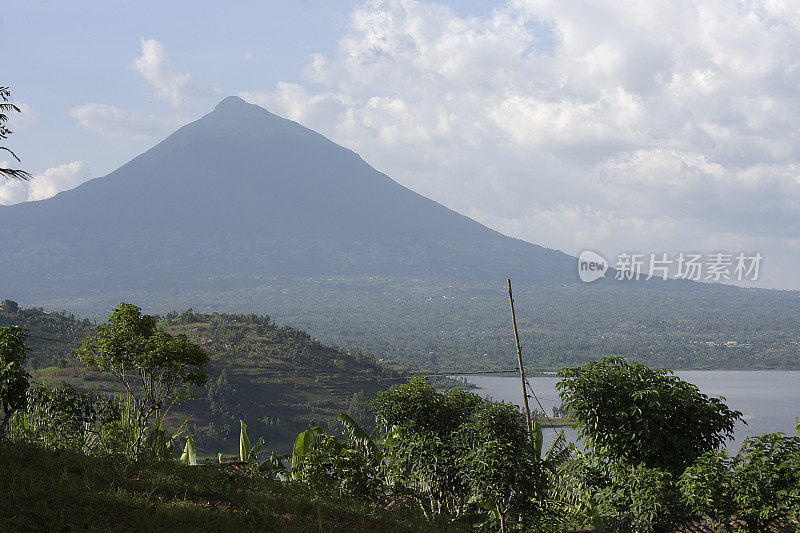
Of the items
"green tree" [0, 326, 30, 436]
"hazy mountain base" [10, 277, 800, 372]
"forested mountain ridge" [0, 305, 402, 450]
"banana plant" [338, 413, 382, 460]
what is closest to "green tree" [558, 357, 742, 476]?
"banana plant" [338, 413, 382, 460]

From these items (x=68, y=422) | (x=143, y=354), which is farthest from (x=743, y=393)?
(x=68, y=422)

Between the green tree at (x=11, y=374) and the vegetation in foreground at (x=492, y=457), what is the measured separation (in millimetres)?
18

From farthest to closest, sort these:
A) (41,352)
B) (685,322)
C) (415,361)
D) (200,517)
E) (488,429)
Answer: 1. (685,322)
2. (415,361)
3. (41,352)
4. (488,429)
5. (200,517)

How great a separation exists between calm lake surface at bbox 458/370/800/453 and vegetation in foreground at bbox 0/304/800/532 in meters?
42.0

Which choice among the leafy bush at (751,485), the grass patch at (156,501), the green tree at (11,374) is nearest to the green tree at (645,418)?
the leafy bush at (751,485)

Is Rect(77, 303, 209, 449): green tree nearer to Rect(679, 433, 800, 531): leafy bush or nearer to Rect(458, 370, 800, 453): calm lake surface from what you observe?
Rect(679, 433, 800, 531): leafy bush

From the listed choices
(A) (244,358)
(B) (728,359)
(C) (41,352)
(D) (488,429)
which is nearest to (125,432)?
(D) (488,429)

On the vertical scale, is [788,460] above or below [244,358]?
Answer: above

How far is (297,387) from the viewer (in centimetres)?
6688

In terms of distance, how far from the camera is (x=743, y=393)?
90188 millimetres

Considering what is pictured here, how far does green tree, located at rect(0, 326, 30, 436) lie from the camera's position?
26.6 feet

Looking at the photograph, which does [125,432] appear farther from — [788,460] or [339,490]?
[788,460]

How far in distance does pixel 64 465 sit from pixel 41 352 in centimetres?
5201

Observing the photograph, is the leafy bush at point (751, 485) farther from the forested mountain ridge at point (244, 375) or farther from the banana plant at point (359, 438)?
the forested mountain ridge at point (244, 375)
